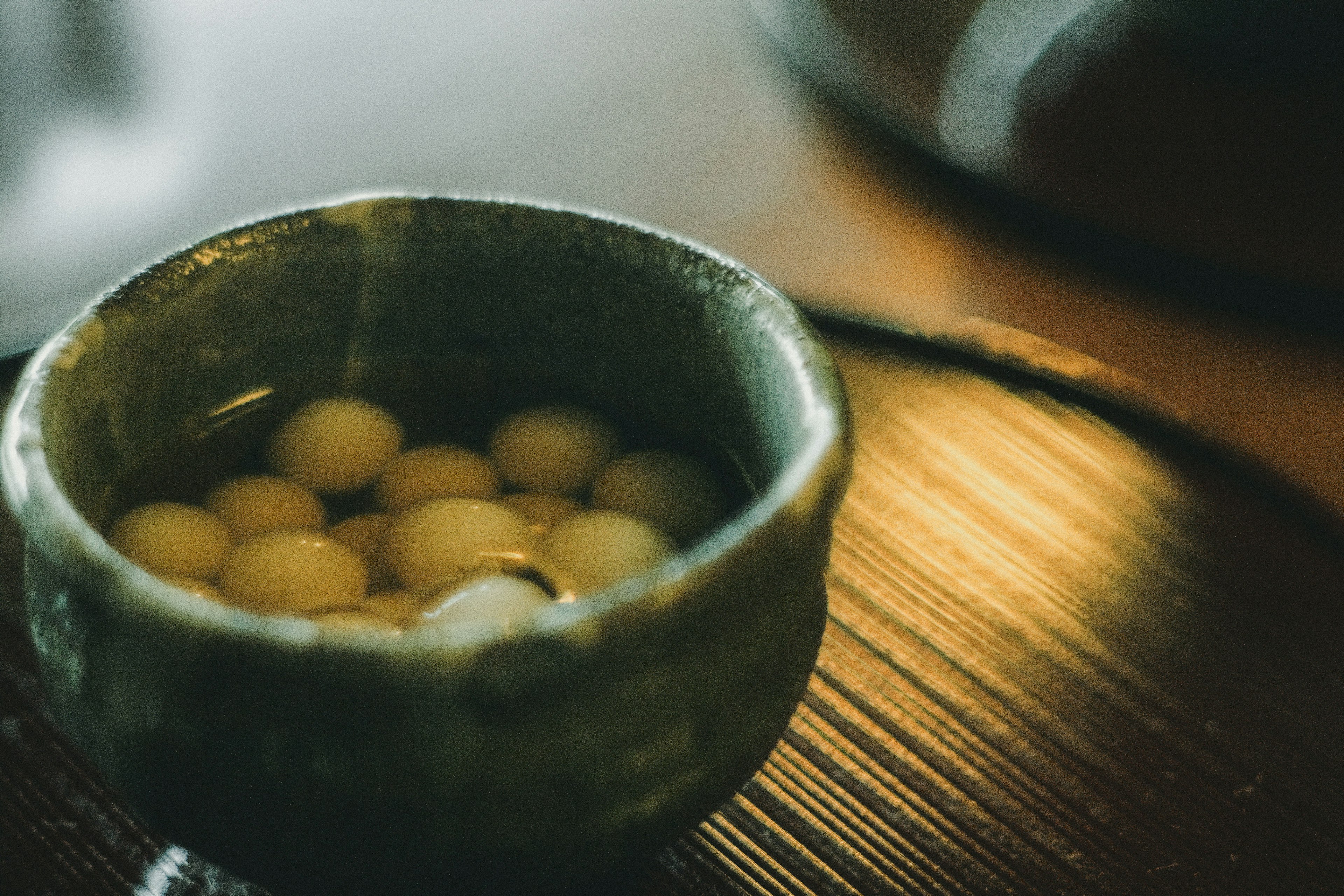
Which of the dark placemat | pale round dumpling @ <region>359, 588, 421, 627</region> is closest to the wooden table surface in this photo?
the dark placemat

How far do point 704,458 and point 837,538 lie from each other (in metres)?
0.12

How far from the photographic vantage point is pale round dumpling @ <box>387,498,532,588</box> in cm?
45

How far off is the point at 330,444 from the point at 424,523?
0.21 ft

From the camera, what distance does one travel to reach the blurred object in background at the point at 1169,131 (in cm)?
99

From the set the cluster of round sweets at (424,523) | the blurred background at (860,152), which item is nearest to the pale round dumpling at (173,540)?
the cluster of round sweets at (424,523)

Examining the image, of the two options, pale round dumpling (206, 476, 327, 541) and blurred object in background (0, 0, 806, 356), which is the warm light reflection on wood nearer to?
pale round dumpling (206, 476, 327, 541)

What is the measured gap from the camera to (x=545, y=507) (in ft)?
1.62

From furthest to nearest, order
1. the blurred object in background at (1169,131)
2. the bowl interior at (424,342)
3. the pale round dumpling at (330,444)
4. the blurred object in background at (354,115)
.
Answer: the blurred object in background at (354,115)
the blurred object in background at (1169,131)
the pale round dumpling at (330,444)
the bowl interior at (424,342)

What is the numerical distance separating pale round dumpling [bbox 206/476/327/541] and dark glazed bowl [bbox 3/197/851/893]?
0.02 metres

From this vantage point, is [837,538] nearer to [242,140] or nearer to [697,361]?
[697,361]

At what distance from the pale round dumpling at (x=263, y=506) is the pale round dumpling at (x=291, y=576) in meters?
0.03

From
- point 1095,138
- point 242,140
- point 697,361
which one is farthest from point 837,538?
point 242,140

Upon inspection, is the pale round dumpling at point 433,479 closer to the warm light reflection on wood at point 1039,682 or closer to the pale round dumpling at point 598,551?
the pale round dumpling at point 598,551

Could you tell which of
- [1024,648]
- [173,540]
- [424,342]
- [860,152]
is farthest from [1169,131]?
[173,540]
